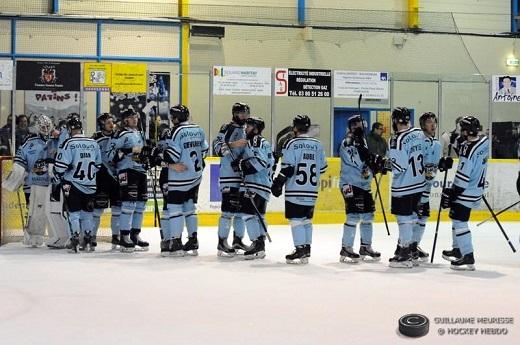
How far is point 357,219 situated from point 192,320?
131 inches

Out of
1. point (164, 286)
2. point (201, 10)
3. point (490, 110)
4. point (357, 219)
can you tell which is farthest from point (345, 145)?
point (201, 10)

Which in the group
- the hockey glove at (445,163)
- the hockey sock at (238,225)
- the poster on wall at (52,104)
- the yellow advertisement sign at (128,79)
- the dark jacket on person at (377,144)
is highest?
the yellow advertisement sign at (128,79)

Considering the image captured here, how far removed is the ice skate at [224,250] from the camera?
8.12 meters

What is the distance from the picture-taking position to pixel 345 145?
788cm

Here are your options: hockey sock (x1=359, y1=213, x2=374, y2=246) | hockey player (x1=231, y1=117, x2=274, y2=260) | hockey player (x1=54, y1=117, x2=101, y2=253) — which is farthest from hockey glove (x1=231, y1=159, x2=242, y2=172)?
hockey player (x1=54, y1=117, x2=101, y2=253)

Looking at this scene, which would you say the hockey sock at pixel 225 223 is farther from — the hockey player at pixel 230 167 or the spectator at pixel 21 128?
the spectator at pixel 21 128

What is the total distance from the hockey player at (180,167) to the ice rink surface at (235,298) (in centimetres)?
32

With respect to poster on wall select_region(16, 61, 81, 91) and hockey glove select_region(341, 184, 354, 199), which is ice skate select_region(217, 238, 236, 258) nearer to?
hockey glove select_region(341, 184, 354, 199)

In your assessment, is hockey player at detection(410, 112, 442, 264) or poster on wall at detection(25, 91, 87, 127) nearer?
hockey player at detection(410, 112, 442, 264)

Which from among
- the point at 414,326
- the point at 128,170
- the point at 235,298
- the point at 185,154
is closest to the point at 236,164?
the point at 185,154

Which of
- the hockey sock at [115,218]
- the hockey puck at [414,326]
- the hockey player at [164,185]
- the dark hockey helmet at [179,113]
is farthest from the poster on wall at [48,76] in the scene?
the hockey puck at [414,326]

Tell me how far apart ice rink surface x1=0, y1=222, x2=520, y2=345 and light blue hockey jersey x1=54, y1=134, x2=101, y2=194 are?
73cm

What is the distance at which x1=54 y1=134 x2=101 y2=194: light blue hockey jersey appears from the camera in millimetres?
8133

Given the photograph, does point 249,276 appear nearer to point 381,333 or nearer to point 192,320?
point 192,320
